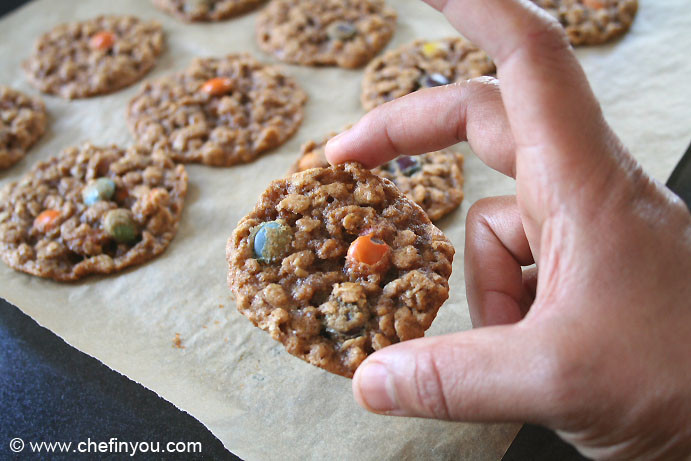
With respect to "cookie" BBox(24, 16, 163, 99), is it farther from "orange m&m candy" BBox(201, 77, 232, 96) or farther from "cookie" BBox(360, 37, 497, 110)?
"cookie" BBox(360, 37, 497, 110)

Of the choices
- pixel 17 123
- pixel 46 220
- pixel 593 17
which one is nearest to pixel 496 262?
pixel 46 220

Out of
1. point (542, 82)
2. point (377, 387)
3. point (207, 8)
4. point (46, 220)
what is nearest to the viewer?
point (542, 82)

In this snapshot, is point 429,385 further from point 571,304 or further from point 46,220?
point 46,220

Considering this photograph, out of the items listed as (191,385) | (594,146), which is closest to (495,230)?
(594,146)

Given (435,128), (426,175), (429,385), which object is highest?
(435,128)

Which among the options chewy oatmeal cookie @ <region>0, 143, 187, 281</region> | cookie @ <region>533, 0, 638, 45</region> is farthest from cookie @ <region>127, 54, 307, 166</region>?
cookie @ <region>533, 0, 638, 45</region>

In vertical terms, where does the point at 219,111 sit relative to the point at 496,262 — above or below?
below
